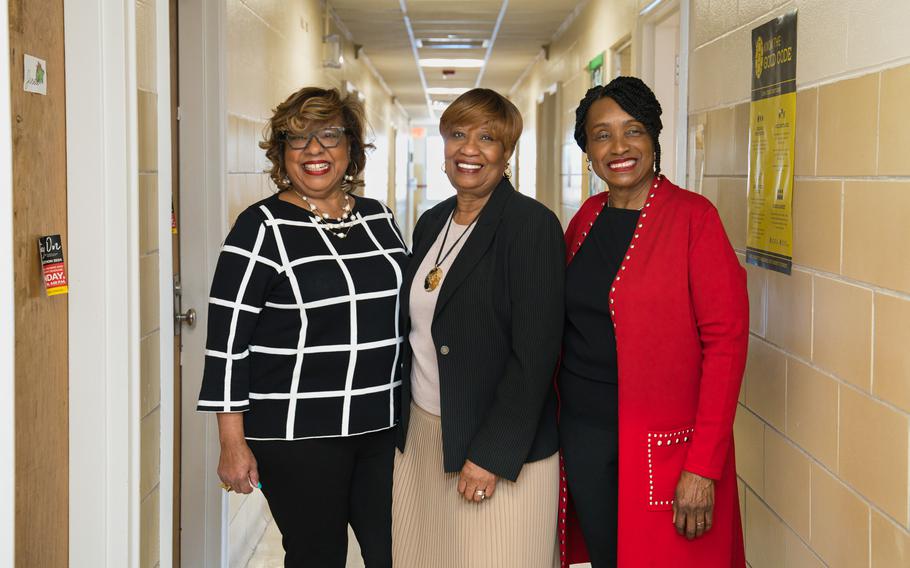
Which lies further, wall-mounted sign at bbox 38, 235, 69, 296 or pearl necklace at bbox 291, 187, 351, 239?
pearl necklace at bbox 291, 187, 351, 239

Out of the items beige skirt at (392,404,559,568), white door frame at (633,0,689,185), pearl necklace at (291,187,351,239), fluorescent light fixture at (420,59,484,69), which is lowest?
beige skirt at (392,404,559,568)

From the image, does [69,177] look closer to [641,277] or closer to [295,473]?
[295,473]

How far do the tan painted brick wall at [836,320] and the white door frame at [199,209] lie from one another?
66.3 inches

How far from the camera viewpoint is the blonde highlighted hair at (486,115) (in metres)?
2.04

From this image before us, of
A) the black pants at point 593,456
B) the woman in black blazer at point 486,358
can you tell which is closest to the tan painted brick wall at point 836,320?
the black pants at point 593,456

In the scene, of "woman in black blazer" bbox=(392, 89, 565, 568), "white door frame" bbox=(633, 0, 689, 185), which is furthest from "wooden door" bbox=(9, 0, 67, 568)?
"white door frame" bbox=(633, 0, 689, 185)

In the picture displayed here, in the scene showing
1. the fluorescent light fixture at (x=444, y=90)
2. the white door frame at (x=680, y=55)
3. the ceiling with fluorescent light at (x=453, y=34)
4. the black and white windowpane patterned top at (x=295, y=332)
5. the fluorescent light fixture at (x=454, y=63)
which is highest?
the fluorescent light fixture at (x=444, y=90)

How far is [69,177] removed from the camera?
1940 millimetres

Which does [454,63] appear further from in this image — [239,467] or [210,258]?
[239,467]

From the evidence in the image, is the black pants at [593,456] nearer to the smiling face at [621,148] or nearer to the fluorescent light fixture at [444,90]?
the smiling face at [621,148]

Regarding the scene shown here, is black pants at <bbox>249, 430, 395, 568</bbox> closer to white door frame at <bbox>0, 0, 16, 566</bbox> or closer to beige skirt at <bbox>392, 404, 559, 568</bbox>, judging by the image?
beige skirt at <bbox>392, 404, 559, 568</bbox>

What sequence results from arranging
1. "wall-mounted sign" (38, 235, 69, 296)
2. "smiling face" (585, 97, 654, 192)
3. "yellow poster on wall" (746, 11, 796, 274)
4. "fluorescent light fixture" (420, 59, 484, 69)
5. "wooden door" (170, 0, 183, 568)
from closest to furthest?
"wall-mounted sign" (38, 235, 69, 296) → "smiling face" (585, 97, 654, 192) → "yellow poster on wall" (746, 11, 796, 274) → "wooden door" (170, 0, 183, 568) → "fluorescent light fixture" (420, 59, 484, 69)

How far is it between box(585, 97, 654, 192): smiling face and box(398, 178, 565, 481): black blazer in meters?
0.18

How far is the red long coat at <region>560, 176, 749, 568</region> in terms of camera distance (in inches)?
74.6
